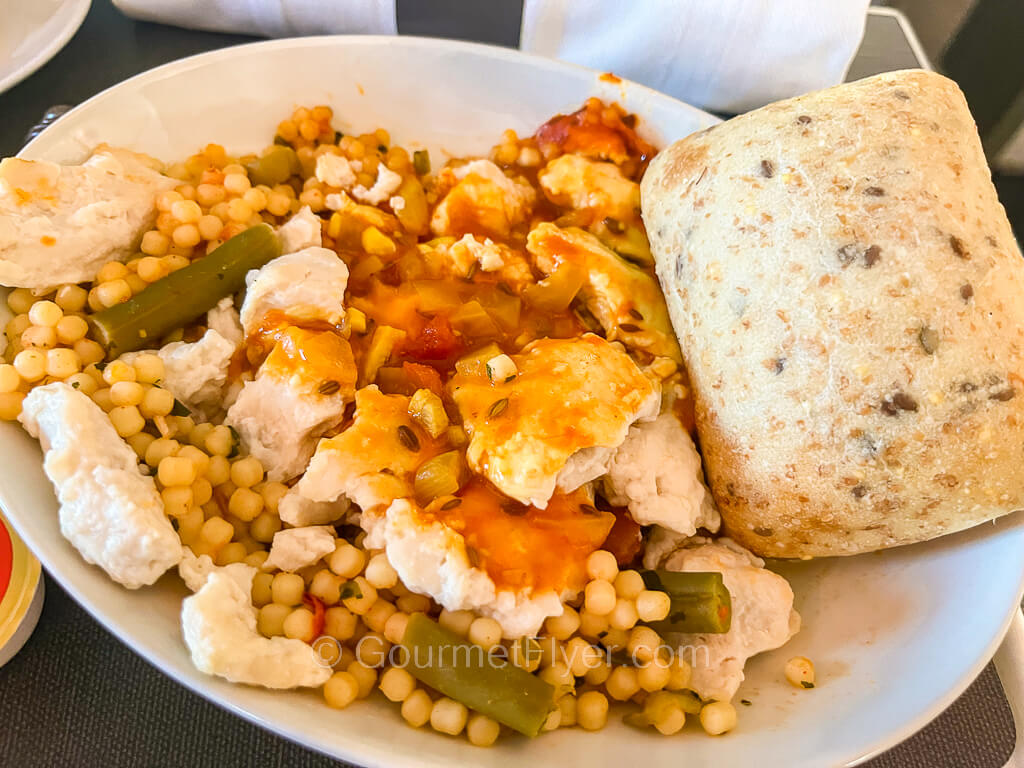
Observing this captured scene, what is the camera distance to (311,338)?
206 cm

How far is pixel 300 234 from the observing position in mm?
2355

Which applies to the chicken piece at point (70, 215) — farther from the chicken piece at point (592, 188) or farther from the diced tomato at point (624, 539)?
the diced tomato at point (624, 539)

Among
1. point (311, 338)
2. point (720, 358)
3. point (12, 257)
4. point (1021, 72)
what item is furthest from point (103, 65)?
point (1021, 72)

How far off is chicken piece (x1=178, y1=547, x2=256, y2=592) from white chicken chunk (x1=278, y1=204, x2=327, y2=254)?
3.22ft

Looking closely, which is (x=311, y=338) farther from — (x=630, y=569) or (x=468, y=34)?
(x=468, y=34)

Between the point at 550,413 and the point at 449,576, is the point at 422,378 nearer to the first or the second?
the point at 550,413

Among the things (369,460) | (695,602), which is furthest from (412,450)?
(695,602)

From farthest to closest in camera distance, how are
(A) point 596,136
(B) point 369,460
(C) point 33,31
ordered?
(C) point 33,31, (A) point 596,136, (B) point 369,460

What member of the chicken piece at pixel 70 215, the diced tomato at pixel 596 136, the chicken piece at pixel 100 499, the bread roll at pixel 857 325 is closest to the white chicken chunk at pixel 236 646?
the chicken piece at pixel 100 499

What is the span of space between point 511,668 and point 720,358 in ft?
3.09

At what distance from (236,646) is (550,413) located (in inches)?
34.8

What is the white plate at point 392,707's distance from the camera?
5.39 feet

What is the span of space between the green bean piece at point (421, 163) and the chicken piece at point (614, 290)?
61cm

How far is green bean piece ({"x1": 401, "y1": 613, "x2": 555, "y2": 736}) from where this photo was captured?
1.69m
